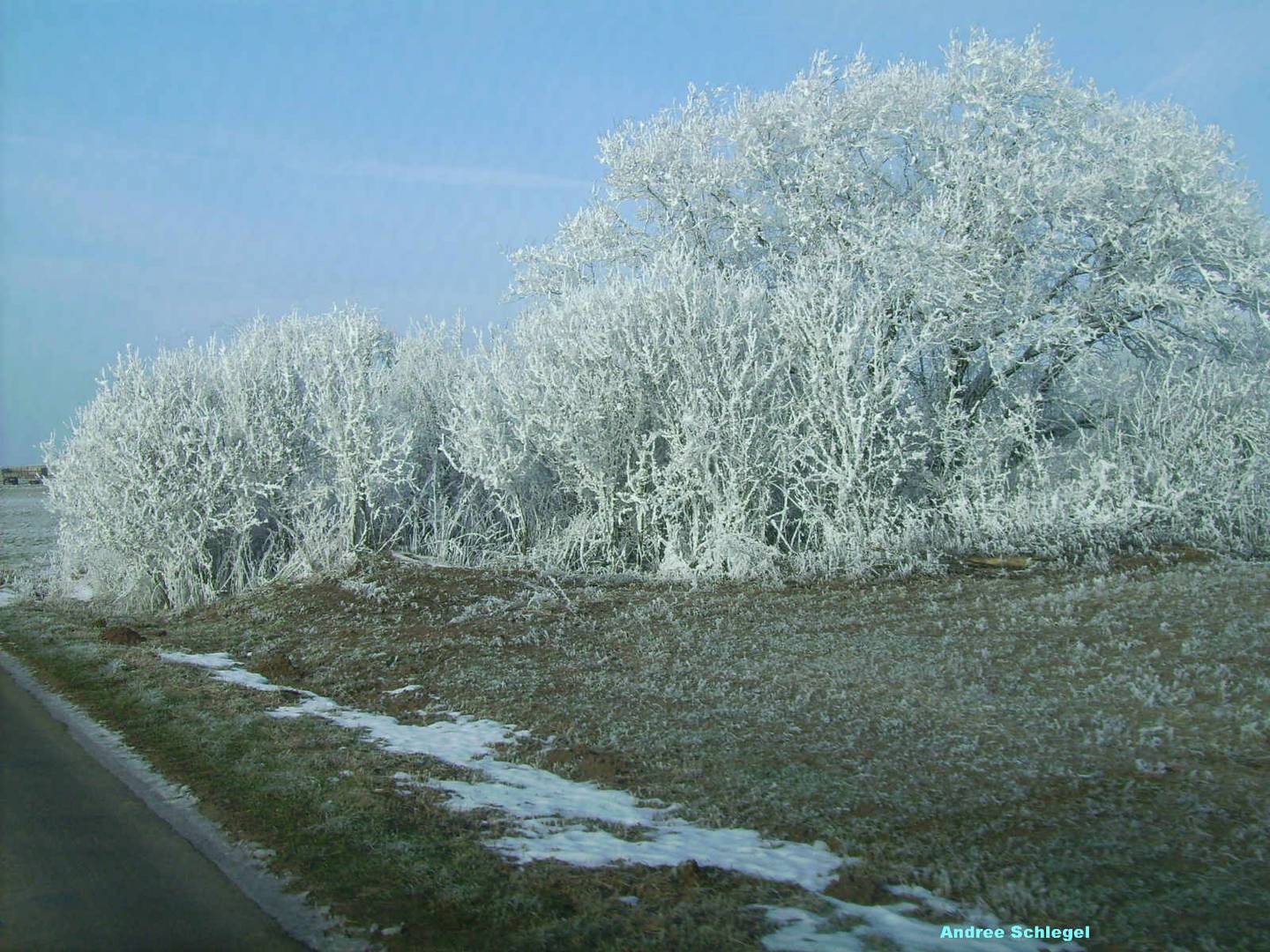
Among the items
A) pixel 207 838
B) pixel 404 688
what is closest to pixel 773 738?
pixel 207 838

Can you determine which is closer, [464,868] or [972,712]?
[464,868]

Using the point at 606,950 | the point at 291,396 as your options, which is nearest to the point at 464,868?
the point at 606,950

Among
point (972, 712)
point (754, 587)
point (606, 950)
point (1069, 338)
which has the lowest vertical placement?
point (606, 950)

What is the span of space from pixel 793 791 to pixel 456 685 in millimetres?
3543

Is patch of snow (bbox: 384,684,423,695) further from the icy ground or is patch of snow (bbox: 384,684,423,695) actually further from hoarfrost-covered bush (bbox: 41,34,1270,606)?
hoarfrost-covered bush (bbox: 41,34,1270,606)

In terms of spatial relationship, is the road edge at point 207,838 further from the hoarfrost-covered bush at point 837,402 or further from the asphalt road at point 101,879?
the hoarfrost-covered bush at point 837,402

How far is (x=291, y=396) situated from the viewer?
45.1 feet

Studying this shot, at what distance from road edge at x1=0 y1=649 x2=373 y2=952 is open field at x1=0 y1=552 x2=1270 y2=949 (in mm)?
111

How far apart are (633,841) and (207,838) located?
2.04 metres

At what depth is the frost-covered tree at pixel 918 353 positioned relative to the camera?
12625 millimetres

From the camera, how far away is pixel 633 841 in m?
4.42

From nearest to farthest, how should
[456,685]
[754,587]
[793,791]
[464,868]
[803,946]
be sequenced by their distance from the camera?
1. [803,946]
2. [464,868]
3. [793,791]
4. [456,685]
5. [754,587]

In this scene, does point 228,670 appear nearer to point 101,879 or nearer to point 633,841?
point 101,879

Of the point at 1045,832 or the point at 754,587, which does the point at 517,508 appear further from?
the point at 1045,832
